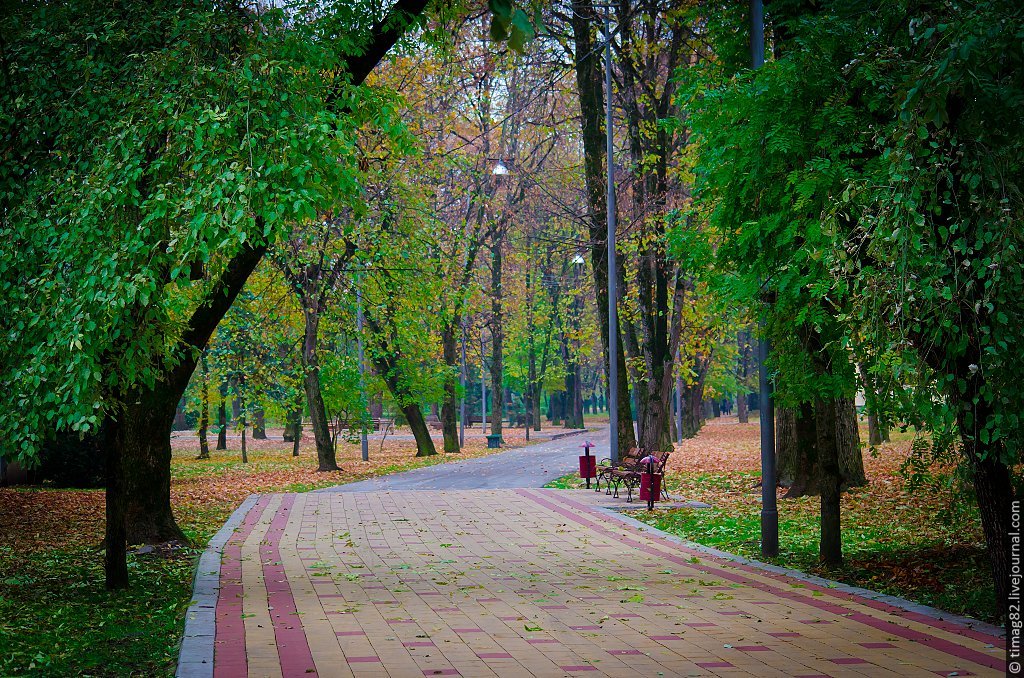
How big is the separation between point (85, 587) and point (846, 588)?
24.9ft

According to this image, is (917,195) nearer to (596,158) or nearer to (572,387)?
(596,158)

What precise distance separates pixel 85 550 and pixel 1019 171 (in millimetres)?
11557

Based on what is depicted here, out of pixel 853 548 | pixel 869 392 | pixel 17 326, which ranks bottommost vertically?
pixel 853 548

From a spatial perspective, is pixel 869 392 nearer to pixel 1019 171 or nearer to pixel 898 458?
pixel 1019 171

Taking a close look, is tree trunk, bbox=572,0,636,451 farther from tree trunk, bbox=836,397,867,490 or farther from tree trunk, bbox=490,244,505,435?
tree trunk, bbox=490,244,505,435

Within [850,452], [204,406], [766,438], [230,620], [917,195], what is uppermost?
[917,195]

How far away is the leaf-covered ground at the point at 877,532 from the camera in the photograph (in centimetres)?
1020

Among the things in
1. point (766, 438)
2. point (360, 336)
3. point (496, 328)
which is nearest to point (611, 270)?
point (360, 336)

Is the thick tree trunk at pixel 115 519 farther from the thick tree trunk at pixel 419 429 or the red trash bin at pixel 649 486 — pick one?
the thick tree trunk at pixel 419 429

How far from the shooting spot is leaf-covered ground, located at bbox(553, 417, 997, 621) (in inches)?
401

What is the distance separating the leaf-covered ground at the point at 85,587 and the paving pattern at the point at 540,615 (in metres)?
0.55

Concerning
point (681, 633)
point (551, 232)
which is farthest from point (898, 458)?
point (551, 232)

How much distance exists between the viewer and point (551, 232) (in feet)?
169

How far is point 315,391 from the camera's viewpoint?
27531 mm
